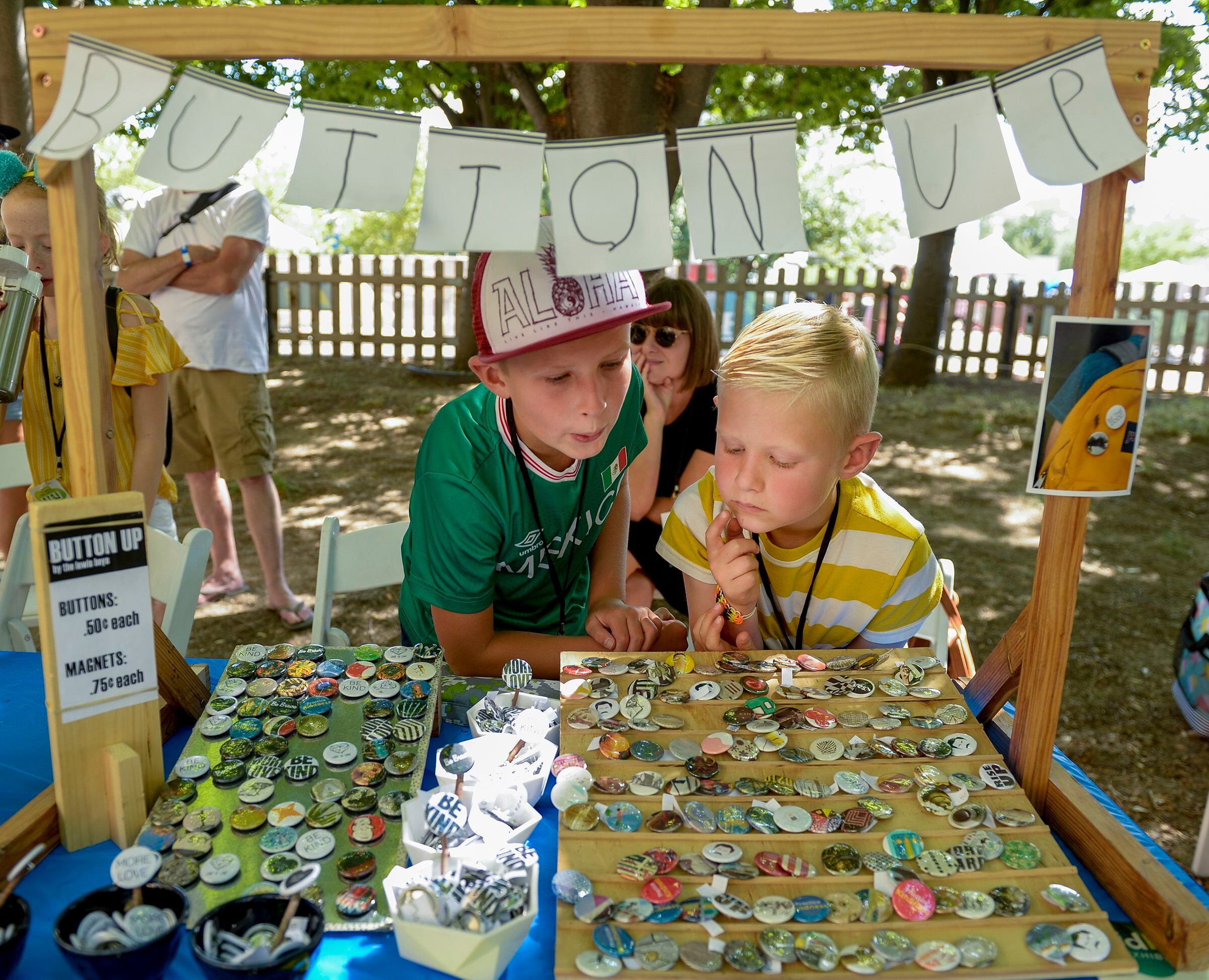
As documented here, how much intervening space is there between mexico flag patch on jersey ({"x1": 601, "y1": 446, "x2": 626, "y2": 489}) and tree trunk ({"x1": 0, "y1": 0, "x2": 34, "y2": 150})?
4.18 m

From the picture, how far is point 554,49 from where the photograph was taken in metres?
1.09

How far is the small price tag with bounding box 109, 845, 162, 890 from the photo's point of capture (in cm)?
97

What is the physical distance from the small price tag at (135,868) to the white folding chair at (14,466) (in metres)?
1.91

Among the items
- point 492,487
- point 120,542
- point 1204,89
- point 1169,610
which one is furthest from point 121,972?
point 1204,89

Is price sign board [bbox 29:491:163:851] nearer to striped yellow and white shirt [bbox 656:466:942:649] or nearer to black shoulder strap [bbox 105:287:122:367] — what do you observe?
striped yellow and white shirt [bbox 656:466:942:649]


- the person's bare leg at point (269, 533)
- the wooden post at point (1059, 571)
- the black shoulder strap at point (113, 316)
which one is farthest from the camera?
the person's bare leg at point (269, 533)

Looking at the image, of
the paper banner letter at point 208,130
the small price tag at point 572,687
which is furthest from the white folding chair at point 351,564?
the paper banner letter at point 208,130

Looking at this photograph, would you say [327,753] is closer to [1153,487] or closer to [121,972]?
[121,972]

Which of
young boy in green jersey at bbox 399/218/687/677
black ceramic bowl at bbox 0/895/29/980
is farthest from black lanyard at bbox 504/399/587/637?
black ceramic bowl at bbox 0/895/29/980

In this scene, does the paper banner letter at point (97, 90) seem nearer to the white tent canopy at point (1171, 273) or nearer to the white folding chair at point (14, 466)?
the white folding chair at point (14, 466)

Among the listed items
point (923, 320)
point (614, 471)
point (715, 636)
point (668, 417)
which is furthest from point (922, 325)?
point (715, 636)

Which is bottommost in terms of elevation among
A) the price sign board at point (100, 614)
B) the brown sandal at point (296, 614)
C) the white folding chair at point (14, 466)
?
the brown sandal at point (296, 614)

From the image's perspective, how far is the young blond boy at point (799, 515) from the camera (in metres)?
1.47

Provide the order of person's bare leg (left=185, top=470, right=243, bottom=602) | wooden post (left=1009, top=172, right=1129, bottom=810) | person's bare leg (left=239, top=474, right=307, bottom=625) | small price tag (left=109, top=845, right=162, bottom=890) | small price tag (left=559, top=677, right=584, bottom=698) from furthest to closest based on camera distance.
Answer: person's bare leg (left=185, top=470, right=243, bottom=602) → person's bare leg (left=239, top=474, right=307, bottom=625) → small price tag (left=559, top=677, right=584, bottom=698) → wooden post (left=1009, top=172, right=1129, bottom=810) → small price tag (left=109, top=845, right=162, bottom=890)
